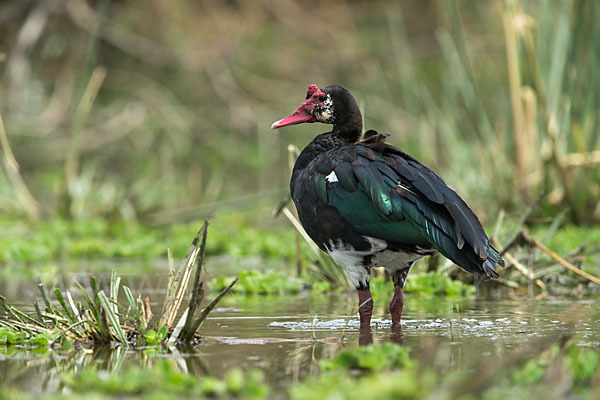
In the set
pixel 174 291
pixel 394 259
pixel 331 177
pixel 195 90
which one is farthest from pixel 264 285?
pixel 195 90

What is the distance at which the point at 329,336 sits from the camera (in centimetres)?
496

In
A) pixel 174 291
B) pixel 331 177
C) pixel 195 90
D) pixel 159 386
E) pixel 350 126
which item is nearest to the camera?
pixel 159 386

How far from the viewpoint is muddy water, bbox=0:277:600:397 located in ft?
13.5

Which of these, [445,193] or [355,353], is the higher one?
[445,193]

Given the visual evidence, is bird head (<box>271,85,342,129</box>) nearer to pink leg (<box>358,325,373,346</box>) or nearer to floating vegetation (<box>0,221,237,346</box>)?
pink leg (<box>358,325,373,346</box>)

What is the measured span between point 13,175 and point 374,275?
600 cm

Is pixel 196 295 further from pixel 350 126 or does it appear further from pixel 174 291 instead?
pixel 350 126

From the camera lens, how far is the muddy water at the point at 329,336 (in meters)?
4.11

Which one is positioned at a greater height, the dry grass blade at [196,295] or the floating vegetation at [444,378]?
the dry grass blade at [196,295]

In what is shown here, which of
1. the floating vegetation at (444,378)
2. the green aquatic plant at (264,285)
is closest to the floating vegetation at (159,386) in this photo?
the floating vegetation at (444,378)

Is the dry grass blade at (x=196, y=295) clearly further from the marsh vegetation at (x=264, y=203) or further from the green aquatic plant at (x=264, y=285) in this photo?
the green aquatic plant at (x=264, y=285)

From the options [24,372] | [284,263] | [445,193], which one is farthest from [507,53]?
[24,372]

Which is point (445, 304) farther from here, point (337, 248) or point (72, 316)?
point (72, 316)

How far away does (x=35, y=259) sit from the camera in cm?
941
